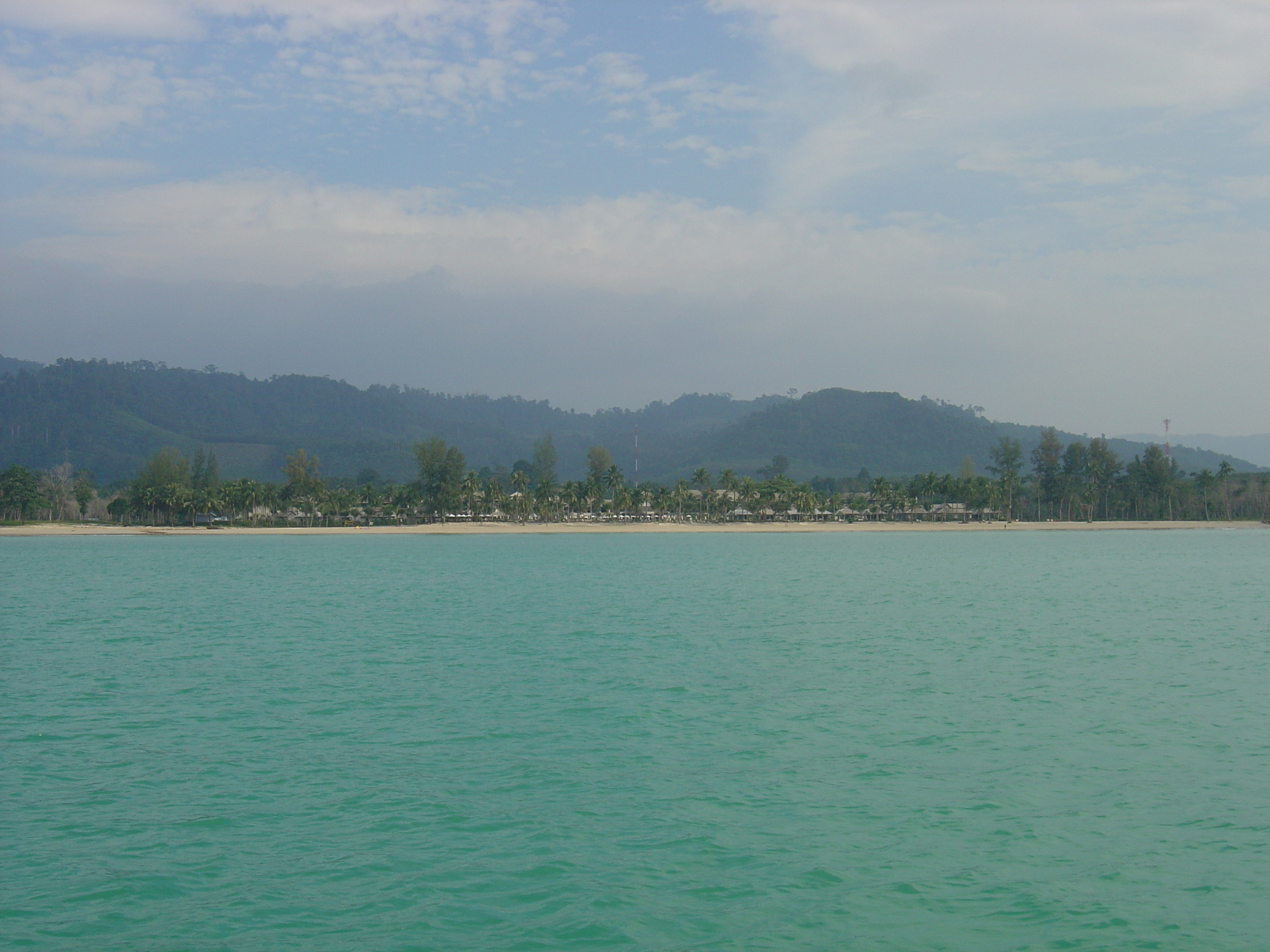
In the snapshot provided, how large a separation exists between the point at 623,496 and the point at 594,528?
8.16m

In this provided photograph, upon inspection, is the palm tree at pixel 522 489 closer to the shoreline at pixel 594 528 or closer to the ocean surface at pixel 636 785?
the shoreline at pixel 594 528

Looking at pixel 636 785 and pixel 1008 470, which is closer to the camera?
pixel 636 785

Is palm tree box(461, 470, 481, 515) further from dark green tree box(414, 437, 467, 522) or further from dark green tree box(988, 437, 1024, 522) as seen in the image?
dark green tree box(988, 437, 1024, 522)

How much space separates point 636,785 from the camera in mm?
13695

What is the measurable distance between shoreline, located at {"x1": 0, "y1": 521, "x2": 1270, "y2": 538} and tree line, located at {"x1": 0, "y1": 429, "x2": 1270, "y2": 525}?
3545 millimetres

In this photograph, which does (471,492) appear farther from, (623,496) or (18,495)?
(18,495)

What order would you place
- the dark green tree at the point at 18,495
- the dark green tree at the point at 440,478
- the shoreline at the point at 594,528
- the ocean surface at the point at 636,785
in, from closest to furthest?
1. the ocean surface at the point at 636,785
2. the shoreline at the point at 594,528
3. the dark green tree at the point at 18,495
4. the dark green tree at the point at 440,478

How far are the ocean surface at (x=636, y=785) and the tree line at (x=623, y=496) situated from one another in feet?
354

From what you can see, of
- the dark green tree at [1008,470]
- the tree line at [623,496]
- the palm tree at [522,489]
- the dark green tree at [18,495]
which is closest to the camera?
the dark green tree at [18,495]

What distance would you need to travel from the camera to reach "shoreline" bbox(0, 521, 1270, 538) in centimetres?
12150

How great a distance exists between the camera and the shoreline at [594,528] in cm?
12150

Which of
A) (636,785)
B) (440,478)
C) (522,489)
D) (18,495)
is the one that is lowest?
(636,785)

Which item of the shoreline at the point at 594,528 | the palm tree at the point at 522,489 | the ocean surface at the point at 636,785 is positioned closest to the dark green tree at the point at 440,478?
the shoreline at the point at 594,528

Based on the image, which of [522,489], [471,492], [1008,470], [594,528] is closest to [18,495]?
[471,492]
